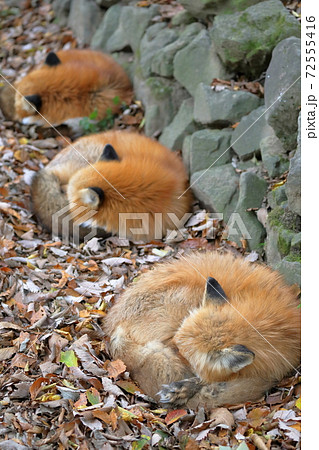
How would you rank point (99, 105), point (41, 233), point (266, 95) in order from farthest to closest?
point (99, 105)
point (41, 233)
point (266, 95)

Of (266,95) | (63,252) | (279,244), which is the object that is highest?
(266,95)

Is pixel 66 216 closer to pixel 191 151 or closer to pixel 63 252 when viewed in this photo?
pixel 63 252

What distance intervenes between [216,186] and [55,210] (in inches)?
77.4

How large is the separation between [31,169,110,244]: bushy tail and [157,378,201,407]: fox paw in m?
2.88

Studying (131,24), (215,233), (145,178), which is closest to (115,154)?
(145,178)

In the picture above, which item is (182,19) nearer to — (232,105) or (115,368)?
(232,105)

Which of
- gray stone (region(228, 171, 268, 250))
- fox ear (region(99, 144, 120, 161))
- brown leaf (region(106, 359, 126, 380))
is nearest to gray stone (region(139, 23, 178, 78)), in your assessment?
fox ear (region(99, 144, 120, 161))

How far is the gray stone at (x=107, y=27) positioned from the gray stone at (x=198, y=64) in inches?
102

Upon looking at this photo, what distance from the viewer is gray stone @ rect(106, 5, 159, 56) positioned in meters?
8.70

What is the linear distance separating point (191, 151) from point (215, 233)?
1244 millimetres

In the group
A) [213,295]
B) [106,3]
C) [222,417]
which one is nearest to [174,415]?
[222,417]

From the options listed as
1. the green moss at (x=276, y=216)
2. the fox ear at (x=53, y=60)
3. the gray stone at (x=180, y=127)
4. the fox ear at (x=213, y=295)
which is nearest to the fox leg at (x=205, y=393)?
the fox ear at (x=213, y=295)

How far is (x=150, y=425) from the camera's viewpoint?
385 centimetres

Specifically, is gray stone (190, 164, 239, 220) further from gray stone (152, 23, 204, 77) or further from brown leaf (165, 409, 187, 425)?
brown leaf (165, 409, 187, 425)
